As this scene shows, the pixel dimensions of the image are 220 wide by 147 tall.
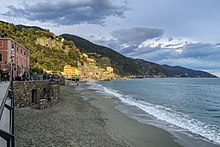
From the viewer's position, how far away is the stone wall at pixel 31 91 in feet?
69.8

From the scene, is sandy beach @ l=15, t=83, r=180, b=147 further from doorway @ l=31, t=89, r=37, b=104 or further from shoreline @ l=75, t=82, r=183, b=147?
doorway @ l=31, t=89, r=37, b=104

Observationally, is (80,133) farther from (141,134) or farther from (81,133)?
(141,134)

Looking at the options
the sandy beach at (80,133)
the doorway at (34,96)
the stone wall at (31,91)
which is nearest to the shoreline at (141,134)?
the sandy beach at (80,133)

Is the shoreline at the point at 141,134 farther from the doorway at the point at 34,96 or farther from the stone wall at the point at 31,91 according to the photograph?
the doorway at the point at 34,96

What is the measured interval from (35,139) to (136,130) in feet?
23.6

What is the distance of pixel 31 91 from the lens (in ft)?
79.9

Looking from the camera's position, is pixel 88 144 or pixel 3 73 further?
pixel 3 73

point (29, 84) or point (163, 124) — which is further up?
point (29, 84)

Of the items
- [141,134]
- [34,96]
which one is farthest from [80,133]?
[34,96]

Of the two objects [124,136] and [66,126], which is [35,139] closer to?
[66,126]

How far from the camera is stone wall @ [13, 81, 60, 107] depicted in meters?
21.3

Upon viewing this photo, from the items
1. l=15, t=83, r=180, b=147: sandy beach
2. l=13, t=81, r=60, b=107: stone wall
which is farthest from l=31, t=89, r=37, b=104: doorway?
l=15, t=83, r=180, b=147: sandy beach

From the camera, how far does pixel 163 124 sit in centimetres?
1875

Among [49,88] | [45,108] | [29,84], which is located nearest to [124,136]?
[45,108]
